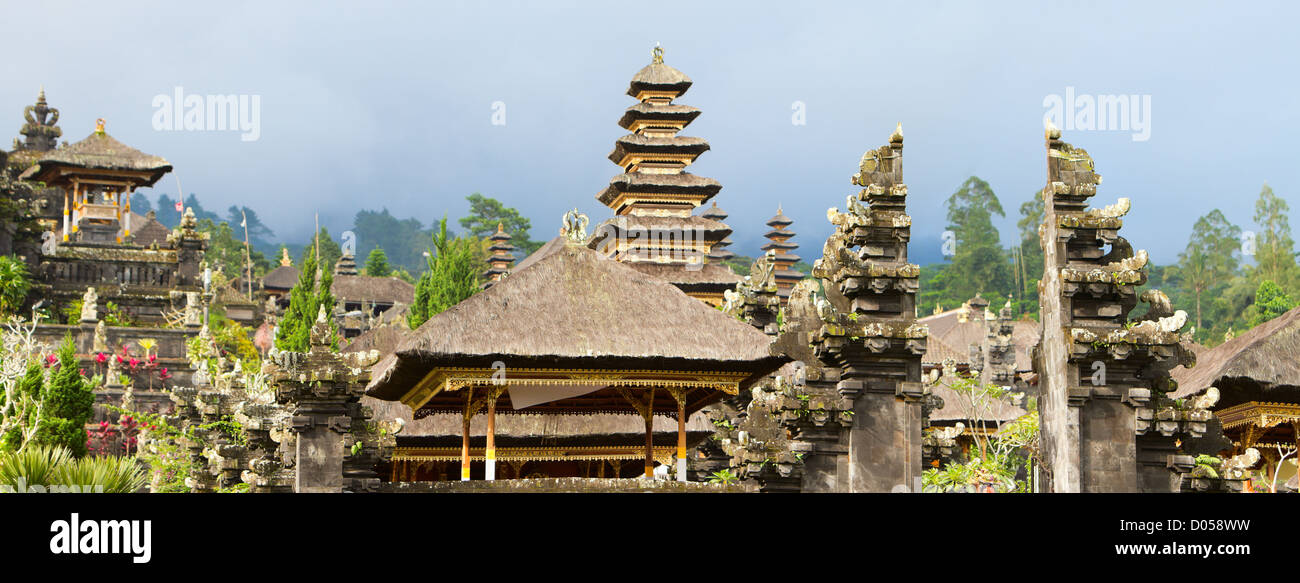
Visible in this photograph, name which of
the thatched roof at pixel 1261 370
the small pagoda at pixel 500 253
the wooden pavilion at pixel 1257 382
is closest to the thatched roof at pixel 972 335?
the wooden pavilion at pixel 1257 382

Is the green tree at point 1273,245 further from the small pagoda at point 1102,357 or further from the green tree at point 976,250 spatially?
the small pagoda at point 1102,357

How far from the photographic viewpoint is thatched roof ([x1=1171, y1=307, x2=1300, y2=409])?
20750 mm

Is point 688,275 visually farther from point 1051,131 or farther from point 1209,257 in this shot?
point 1209,257

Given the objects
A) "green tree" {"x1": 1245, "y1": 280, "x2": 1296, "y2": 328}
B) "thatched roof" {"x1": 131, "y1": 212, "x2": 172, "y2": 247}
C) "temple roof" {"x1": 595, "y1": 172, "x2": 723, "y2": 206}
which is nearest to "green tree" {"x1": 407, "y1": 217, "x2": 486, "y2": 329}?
"temple roof" {"x1": 595, "y1": 172, "x2": 723, "y2": 206}

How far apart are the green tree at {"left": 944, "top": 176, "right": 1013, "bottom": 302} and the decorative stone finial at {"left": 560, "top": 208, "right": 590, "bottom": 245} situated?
79.2 m

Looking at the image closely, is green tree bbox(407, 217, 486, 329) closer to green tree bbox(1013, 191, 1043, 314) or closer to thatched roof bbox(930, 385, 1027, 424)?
thatched roof bbox(930, 385, 1027, 424)

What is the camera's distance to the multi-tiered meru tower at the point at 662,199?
4497 centimetres

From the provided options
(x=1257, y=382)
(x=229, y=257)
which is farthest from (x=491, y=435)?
(x=229, y=257)

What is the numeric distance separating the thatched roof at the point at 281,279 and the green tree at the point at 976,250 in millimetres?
45305

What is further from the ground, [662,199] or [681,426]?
[662,199]

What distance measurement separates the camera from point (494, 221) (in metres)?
108

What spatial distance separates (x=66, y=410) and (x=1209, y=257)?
81.0 m
